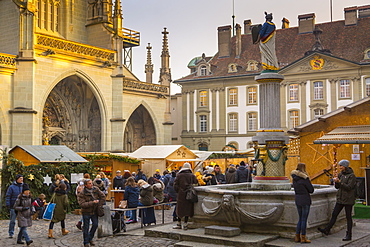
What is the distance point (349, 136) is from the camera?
58.6ft

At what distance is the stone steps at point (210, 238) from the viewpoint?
966cm

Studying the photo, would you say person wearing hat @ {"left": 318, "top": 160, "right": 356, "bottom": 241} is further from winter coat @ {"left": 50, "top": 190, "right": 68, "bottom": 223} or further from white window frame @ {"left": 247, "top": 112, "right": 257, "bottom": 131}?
white window frame @ {"left": 247, "top": 112, "right": 257, "bottom": 131}

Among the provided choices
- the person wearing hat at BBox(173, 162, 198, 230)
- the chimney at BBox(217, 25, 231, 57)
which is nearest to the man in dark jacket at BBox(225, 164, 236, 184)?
the person wearing hat at BBox(173, 162, 198, 230)

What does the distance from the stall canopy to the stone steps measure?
817cm

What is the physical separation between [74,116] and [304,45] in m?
22.0

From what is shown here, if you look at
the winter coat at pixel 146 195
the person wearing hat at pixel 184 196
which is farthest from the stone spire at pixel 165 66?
the person wearing hat at pixel 184 196

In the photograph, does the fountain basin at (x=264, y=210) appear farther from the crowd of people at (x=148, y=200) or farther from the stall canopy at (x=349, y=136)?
the stall canopy at (x=349, y=136)

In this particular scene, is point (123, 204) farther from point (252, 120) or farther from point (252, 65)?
point (252, 65)

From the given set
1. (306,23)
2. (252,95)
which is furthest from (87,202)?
(306,23)

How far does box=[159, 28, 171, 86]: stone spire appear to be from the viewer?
39.5 meters

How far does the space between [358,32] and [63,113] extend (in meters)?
25.6

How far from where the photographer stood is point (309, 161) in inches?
852

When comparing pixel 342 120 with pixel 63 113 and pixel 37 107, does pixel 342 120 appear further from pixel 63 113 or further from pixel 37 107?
pixel 63 113

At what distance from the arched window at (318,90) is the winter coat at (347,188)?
33.1 meters
